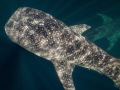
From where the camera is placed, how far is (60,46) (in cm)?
820

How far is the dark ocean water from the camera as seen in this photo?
11.6 meters

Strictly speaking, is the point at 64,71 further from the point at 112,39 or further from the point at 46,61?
the point at 112,39

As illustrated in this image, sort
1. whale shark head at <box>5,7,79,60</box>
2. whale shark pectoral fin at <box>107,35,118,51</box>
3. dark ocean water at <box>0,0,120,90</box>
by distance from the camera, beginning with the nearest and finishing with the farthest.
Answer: whale shark head at <box>5,7,79,60</box>
dark ocean water at <box>0,0,120,90</box>
whale shark pectoral fin at <box>107,35,118,51</box>

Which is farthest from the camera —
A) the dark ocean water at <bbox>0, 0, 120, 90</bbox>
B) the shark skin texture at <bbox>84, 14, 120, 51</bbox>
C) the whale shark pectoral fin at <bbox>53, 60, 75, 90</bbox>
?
the shark skin texture at <bbox>84, 14, 120, 51</bbox>

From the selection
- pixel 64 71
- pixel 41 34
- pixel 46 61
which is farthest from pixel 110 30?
pixel 41 34

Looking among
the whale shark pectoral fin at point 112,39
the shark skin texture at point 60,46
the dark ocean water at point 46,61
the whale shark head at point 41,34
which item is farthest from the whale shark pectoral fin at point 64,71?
the whale shark pectoral fin at point 112,39

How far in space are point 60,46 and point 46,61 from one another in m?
5.57

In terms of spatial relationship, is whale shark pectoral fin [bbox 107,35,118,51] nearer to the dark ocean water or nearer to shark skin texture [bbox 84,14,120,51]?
shark skin texture [bbox 84,14,120,51]

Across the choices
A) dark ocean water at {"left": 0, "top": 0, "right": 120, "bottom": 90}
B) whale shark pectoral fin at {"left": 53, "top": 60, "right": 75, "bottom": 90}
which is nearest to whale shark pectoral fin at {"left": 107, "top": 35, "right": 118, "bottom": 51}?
dark ocean water at {"left": 0, "top": 0, "right": 120, "bottom": 90}

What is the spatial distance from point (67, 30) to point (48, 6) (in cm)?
929

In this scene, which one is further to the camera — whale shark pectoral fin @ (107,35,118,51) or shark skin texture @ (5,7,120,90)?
whale shark pectoral fin @ (107,35,118,51)

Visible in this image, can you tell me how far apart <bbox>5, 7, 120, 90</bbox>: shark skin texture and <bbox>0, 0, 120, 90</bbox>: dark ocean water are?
Result: 3.67 meters

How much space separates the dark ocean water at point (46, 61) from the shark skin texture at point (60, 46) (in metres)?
3.67

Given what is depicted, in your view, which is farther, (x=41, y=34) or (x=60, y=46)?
(x=60, y=46)
